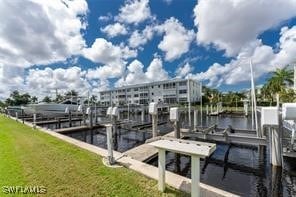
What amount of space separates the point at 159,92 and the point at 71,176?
188 ft

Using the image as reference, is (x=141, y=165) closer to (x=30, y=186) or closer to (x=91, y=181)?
(x=91, y=181)

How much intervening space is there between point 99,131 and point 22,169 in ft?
44.3

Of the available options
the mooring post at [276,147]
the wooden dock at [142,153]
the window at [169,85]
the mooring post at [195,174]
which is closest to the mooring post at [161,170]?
the mooring post at [195,174]

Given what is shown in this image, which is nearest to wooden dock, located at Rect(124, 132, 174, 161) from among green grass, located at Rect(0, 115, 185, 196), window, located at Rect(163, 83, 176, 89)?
green grass, located at Rect(0, 115, 185, 196)

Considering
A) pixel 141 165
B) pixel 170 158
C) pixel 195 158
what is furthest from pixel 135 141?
pixel 195 158

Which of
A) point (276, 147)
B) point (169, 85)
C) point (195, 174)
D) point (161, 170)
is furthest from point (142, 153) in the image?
point (169, 85)

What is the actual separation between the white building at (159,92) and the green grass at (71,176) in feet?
151

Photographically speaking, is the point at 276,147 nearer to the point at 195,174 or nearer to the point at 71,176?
the point at 195,174

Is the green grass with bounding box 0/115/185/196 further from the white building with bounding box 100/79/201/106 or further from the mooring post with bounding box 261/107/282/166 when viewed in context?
the white building with bounding box 100/79/201/106

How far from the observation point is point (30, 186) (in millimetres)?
5027

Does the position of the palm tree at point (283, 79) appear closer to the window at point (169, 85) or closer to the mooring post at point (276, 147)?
the window at point (169, 85)

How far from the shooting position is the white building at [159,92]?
59.1 meters

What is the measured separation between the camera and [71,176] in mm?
5664

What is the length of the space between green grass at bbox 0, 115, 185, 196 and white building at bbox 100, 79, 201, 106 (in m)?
46.0
